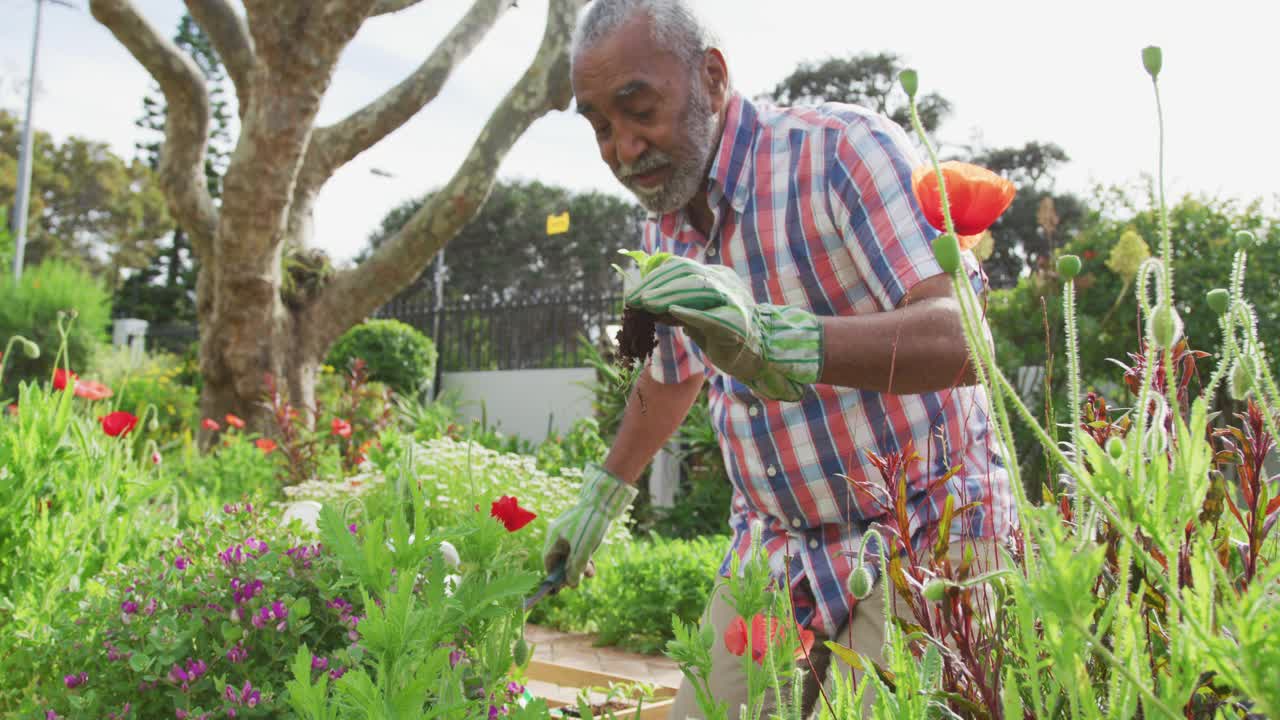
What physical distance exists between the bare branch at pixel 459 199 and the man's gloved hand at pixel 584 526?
5700 mm

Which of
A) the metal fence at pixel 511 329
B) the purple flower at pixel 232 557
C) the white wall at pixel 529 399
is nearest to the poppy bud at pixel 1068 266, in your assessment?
the purple flower at pixel 232 557

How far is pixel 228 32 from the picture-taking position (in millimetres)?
7129

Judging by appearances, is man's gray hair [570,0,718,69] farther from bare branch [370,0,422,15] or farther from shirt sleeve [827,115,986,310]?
bare branch [370,0,422,15]

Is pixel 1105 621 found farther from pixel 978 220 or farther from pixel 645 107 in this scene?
pixel 645 107

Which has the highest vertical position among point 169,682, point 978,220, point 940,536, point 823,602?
point 978,220

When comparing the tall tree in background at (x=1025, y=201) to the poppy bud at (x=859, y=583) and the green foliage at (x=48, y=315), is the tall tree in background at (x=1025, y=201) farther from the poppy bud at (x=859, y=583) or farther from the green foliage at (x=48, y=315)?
the poppy bud at (x=859, y=583)

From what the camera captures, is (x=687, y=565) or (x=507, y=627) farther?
(x=687, y=565)

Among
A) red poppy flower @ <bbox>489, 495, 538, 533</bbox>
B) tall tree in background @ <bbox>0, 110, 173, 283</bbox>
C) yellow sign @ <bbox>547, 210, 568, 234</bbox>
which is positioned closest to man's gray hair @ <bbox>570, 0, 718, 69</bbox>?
red poppy flower @ <bbox>489, 495, 538, 533</bbox>

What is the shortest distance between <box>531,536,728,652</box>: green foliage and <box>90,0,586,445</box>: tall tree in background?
11.6 ft

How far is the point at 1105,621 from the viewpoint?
447 millimetres

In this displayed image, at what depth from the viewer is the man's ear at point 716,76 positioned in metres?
1.88

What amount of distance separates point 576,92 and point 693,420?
5.21 m

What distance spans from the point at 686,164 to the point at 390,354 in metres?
11.4

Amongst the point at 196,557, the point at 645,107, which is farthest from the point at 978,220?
the point at 196,557
